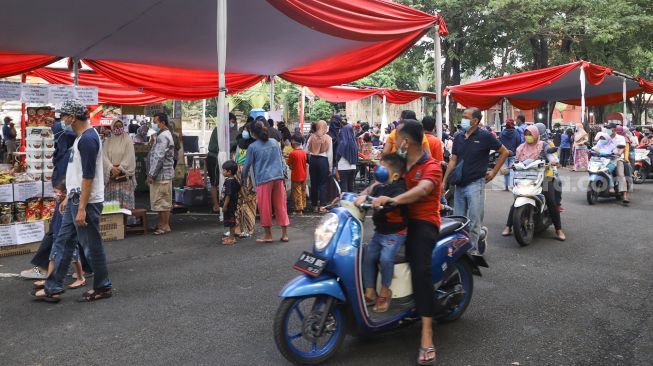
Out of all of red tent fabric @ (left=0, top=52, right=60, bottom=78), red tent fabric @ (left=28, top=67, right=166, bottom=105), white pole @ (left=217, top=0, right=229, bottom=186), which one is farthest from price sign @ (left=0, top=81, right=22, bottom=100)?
red tent fabric @ (left=28, top=67, right=166, bottom=105)

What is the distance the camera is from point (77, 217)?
4.75 meters

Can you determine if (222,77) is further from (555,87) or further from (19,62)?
(555,87)

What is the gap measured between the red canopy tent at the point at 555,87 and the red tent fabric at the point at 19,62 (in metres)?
11.3

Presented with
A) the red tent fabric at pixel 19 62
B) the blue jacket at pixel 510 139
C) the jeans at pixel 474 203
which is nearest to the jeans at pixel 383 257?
the jeans at pixel 474 203

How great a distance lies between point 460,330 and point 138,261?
4.08m

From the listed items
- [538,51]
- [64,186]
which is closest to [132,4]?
[64,186]

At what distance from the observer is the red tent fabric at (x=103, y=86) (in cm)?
1432

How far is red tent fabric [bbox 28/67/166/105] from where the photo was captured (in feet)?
47.0

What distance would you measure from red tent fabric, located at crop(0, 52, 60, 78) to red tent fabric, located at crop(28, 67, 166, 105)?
10.8ft

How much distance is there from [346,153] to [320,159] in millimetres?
589

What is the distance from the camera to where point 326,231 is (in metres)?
3.59

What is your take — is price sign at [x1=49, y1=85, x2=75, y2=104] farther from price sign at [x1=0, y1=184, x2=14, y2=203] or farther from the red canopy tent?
the red canopy tent

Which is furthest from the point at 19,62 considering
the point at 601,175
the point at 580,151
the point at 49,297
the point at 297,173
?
the point at 580,151

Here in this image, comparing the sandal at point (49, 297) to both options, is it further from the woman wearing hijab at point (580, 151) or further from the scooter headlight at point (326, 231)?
the woman wearing hijab at point (580, 151)
